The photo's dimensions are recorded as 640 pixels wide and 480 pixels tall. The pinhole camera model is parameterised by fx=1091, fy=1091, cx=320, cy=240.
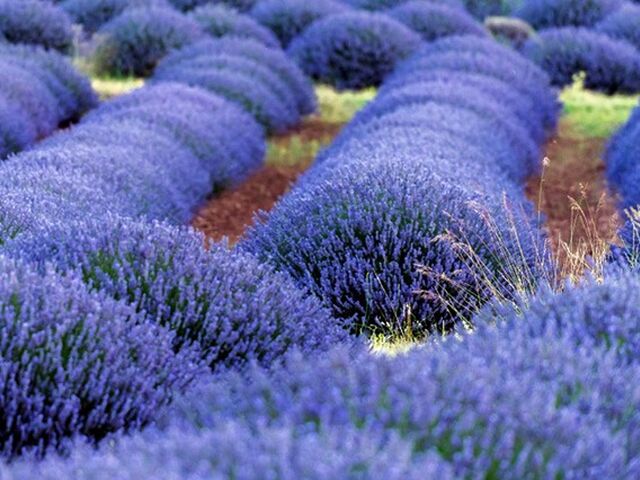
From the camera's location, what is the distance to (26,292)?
131 inches

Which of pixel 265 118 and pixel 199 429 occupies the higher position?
pixel 199 429

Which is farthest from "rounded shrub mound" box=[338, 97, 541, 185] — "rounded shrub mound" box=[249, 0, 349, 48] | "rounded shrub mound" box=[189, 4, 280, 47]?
"rounded shrub mound" box=[249, 0, 349, 48]

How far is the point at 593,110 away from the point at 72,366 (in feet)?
37.5

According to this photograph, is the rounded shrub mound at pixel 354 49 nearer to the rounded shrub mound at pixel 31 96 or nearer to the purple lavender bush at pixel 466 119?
the purple lavender bush at pixel 466 119

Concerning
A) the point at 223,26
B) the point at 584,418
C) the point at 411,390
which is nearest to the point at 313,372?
the point at 411,390

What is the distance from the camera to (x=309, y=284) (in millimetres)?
5016

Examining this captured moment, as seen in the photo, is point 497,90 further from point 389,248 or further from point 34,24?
point 389,248

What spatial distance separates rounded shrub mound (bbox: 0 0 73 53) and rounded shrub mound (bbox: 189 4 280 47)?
2371 millimetres

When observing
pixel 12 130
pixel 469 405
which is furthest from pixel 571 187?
pixel 469 405

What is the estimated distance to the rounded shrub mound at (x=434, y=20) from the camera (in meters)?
16.8

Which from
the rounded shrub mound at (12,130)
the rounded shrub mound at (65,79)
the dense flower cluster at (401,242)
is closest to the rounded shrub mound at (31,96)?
the rounded shrub mound at (12,130)

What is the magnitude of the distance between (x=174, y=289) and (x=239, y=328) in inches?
11.4

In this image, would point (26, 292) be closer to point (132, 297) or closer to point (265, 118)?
point (132, 297)

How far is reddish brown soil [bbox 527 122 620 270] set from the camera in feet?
27.3
